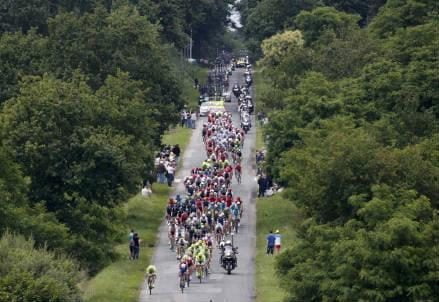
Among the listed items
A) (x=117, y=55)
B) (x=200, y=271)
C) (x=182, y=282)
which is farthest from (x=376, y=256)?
(x=117, y=55)

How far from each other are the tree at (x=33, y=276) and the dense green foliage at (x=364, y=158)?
26.5ft

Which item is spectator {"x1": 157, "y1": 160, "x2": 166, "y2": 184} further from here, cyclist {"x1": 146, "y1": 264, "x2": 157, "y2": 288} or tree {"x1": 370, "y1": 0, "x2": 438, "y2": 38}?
cyclist {"x1": 146, "y1": 264, "x2": 157, "y2": 288}

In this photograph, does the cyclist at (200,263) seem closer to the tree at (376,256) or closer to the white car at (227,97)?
the tree at (376,256)

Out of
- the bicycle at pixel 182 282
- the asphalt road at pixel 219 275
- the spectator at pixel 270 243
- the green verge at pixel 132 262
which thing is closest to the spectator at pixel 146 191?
the green verge at pixel 132 262

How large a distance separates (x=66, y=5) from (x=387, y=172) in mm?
79108

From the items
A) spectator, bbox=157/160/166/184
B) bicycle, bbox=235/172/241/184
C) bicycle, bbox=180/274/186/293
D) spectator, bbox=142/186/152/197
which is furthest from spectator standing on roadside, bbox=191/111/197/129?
bicycle, bbox=180/274/186/293

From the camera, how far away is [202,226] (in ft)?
261

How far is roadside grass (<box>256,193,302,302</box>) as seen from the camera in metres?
67.2

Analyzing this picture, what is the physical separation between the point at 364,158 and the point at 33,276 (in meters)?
14.5

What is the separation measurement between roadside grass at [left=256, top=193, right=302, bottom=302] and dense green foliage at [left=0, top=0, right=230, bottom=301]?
6050 millimetres

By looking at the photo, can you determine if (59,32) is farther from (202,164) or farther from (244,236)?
(244,236)

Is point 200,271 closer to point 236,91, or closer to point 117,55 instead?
point 117,55

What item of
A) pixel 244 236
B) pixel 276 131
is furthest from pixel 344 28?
pixel 244 236

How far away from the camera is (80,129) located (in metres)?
73.9
